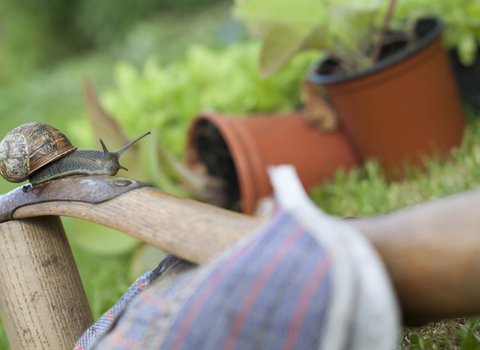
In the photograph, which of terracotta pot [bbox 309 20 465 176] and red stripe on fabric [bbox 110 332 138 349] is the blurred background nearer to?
terracotta pot [bbox 309 20 465 176]

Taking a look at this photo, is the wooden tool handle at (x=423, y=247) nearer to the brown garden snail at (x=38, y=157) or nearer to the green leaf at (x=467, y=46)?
the brown garden snail at (x=38, y=157)

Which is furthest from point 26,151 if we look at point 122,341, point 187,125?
point 187,125

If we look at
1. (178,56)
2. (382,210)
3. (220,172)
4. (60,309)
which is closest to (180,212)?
(60,309)

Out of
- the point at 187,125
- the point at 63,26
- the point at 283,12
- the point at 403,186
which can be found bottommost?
the point at 403,186

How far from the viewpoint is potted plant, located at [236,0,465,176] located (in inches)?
44.7

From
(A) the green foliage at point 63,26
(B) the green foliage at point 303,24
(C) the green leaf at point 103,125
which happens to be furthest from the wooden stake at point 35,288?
(A) the green foliage at point 63,26

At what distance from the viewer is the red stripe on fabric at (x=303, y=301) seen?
0.94ft

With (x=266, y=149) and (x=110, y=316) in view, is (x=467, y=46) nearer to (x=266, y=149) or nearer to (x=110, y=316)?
(x=266, y=149)

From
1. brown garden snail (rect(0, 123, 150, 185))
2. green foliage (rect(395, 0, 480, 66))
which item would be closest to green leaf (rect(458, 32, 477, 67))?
green foliage (rect(395, 0, 480, 66))

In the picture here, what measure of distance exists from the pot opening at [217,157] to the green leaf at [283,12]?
15.3 inches

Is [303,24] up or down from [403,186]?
up

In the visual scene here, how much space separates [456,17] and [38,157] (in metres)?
1.24

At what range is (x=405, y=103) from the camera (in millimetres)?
→ 1155

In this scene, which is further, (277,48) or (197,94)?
(197,94)
